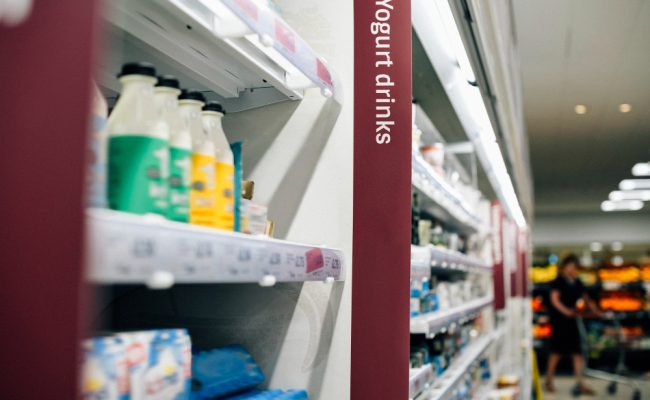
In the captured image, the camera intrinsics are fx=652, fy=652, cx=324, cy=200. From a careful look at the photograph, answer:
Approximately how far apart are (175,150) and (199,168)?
91 mm

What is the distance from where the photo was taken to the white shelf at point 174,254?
747 mm

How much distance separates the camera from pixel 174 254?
0.91 meters

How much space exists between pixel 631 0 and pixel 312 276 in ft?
16.8

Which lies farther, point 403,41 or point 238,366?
point 403,41

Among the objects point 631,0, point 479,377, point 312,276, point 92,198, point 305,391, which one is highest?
point 631,0

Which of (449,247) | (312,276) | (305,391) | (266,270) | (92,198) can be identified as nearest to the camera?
(92,198)

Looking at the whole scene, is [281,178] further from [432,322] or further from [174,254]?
[432,322]

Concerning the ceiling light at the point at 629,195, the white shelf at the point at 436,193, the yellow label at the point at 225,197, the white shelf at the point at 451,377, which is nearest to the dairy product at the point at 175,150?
the yellow label at the point at 225,197

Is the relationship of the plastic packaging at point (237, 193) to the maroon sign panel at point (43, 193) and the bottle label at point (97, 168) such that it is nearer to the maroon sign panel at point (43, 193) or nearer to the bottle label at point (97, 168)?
the bottle label at point (97, 168)

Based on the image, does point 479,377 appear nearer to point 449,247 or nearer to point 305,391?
point 449,247

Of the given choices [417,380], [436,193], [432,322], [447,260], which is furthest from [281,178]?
[447,260]

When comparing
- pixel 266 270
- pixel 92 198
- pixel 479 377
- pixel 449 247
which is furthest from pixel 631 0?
pixel 92 198

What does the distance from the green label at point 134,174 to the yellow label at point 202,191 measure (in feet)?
0.52

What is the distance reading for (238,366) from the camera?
5.12 feet
